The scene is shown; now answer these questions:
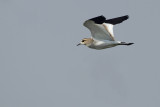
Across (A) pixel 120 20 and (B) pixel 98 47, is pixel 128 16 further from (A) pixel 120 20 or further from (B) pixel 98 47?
(B) pixel 98 47

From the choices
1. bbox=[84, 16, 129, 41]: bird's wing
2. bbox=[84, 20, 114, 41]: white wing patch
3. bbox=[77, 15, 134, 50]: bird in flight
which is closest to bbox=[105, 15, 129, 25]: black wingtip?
bbox=[84, 16, 129, 41]: bird's wing

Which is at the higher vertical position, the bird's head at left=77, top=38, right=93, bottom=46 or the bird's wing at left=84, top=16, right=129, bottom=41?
the bird's wing at left=84, top=16, right=129, bottom=41

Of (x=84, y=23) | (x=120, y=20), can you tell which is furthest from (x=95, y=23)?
(x=120, y=20)

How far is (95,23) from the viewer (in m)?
51.9

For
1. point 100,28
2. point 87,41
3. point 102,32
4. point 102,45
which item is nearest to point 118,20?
point 87,41

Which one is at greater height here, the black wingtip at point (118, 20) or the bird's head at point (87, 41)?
the black wingtip at point (118, 20)

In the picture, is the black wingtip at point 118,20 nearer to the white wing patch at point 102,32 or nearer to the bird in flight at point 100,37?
the bird in flight at point 100,37

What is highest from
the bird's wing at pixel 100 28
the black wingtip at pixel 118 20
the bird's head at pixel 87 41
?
the black wingtip at pixel 118 20

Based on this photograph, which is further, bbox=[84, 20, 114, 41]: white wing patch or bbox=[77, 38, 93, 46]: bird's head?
bbox=[77, 38, 93, 46]: bird's head

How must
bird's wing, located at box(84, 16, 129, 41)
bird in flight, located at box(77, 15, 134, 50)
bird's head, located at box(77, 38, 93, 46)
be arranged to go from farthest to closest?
bird's head, located at box(77, 38, 93, 46), bird in flight, located at box(77, 15, 134, 50), bird's wing, located at box(84, 16, 129, 41)

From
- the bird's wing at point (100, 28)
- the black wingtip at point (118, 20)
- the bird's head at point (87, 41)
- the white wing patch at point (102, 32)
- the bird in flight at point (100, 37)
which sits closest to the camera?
the bird's wing at point (100, 28)

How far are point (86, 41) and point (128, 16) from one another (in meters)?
3.99

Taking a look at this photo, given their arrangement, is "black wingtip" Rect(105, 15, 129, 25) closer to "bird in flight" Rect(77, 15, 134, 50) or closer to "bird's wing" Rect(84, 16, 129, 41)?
"bird's wing" Rect(84, 16, 129, 41)

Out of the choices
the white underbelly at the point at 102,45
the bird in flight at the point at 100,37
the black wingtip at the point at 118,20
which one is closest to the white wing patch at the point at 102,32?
the bird in flight at the point at 100,37
